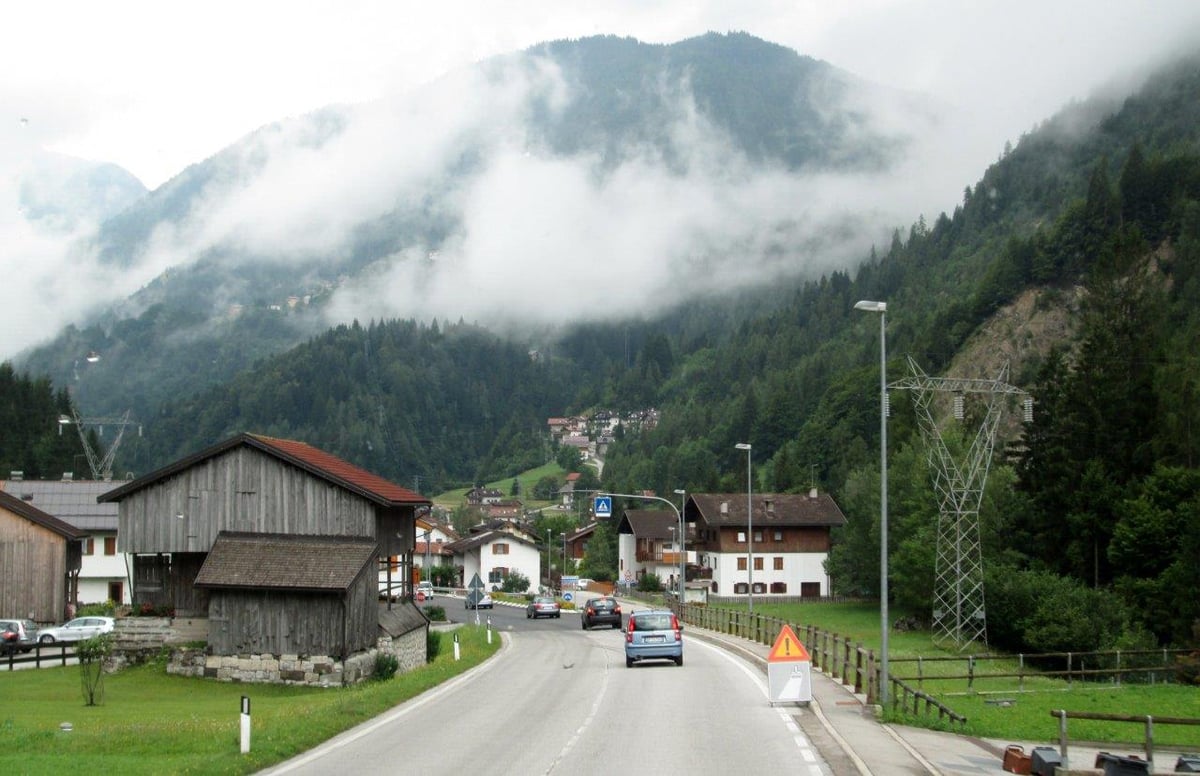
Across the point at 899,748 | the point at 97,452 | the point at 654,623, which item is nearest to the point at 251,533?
the point at 654,623

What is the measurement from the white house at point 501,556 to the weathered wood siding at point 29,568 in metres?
63.2

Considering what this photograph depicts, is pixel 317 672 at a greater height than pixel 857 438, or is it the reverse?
pixel 857 438

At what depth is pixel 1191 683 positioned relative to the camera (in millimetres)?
38719

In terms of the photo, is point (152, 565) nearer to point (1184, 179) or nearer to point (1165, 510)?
point (1165, 510)

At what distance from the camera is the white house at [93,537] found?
6706cm

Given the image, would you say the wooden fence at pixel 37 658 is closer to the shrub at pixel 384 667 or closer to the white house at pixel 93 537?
the shrub at pixel 384 667

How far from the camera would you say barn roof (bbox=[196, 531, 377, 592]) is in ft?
125

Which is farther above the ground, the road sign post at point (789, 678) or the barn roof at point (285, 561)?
the barn roof at point (285, 561)

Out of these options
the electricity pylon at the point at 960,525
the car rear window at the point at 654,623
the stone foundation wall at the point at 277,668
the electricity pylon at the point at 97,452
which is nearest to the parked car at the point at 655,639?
the car rear window at the point at 654,623

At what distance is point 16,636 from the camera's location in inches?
1732

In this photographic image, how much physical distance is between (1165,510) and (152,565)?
48.8m

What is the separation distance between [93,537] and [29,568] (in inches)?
458

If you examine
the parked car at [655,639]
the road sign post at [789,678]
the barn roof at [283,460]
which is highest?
the barn roof at [283,460]

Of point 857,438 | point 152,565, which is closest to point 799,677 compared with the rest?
point 152,565
